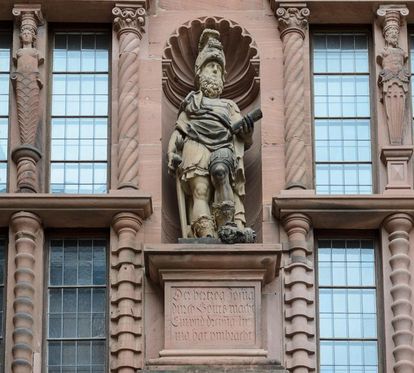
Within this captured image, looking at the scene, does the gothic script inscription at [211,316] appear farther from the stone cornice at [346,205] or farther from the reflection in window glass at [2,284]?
the reflection in window glass at [2,284]

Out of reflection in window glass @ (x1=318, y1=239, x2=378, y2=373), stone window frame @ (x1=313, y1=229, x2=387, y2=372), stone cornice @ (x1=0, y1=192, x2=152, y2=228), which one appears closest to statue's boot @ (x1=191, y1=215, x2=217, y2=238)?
stone cornice @ (x1=0, y1=192, x2=152, y2=228)

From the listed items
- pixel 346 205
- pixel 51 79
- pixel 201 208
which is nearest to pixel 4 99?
pixel 51 79

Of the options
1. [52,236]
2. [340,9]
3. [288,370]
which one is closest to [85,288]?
[52,236]

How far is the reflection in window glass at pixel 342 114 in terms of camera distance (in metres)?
30.1

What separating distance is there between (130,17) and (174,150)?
209cm

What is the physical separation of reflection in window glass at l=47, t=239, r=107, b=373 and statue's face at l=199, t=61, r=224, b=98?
2.36m

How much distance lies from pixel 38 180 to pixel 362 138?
4.17 metres

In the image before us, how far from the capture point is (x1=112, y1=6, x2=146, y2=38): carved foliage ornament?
30.5 metres

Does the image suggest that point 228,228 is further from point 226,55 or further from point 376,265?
point 226,55

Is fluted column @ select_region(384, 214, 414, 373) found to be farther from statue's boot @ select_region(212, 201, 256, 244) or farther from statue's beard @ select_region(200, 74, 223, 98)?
statue's beard @ select_region(200, 74, 223, 98)

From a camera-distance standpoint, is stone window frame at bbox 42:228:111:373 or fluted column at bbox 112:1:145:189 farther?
fluted column at bbox 112:1:145:189

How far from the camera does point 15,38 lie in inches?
1206

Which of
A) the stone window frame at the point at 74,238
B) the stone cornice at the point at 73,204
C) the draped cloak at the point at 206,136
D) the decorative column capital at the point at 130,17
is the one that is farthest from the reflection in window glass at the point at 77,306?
the decorative column capital at the point at 130,17

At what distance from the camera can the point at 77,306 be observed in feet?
95.8
